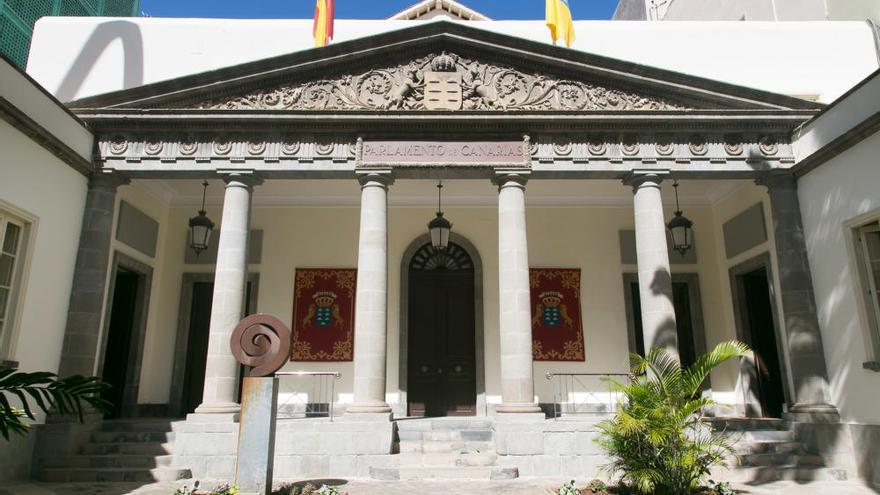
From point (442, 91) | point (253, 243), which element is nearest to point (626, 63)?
point (442, 91)

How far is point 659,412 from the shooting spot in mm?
6289

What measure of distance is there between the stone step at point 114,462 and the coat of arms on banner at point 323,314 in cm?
418

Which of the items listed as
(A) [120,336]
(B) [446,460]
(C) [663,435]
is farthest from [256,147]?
(C) [663,435]

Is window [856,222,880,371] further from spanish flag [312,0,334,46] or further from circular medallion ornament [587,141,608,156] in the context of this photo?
spanish flag [312,0,334,46]

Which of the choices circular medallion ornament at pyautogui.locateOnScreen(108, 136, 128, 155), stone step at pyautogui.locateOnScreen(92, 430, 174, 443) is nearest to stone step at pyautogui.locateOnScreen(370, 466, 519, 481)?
stone step at pyautogui.locateOnScreen(92, 430, 174, 443)

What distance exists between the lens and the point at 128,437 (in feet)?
29.3

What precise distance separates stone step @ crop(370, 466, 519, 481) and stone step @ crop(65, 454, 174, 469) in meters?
3.19

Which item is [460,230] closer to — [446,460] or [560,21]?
[560,21]

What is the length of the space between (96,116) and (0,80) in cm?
191

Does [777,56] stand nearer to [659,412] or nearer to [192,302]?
[659,412]

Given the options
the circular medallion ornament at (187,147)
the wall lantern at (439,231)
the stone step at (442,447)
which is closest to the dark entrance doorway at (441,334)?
the wall lantern at (439,231)

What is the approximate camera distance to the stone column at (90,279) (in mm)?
9172

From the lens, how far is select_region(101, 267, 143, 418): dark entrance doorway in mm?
11508

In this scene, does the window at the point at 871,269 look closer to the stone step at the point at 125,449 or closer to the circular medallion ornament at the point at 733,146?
the circular medallion ornament at the point at 733,146
